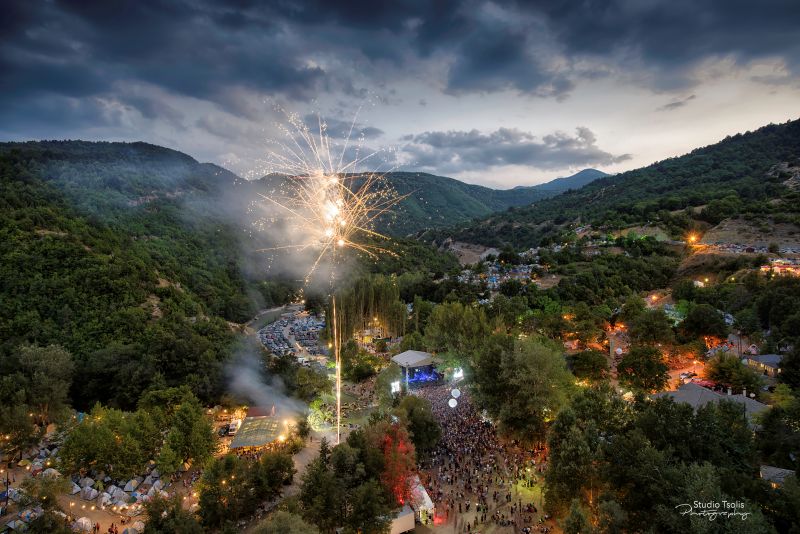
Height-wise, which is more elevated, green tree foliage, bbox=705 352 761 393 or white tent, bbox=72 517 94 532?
green tree foliage, bbox=705 352 761 393

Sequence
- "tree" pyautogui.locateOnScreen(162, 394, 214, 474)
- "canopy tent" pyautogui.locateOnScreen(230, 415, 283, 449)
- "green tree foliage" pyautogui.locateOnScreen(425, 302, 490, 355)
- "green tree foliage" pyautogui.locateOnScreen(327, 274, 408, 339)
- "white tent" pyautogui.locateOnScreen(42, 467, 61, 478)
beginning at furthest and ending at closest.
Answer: "green tree foliage" pyautogui.locateOnScreen(327, 274, 408, 339)
"green tree foliage" pyautogui.locateOnScreen(425, 302, 490, 355)
"canopy tent" pyautogui.locateOnScreen(230, 415, 283, 449)
"tree" pyautogui.locateOnScreen(162, 394, 214, 474)
"white tent" pyautogui.locateOnScreen(42, 467, 61, 478)

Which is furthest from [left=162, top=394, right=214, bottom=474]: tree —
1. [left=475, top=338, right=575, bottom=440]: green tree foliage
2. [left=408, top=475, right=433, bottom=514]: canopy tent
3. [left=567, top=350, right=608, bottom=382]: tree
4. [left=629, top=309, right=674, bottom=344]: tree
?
[left=629, top=309, right=674, bottom=344]: tree

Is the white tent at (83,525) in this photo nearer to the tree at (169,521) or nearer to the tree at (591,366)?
the tree at (169,521)

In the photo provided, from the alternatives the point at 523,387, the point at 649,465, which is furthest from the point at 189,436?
the point at 649,465

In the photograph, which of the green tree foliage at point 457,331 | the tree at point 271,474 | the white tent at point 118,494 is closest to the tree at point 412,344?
the green tree foliage at point 457,331

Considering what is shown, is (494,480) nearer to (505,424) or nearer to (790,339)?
(505,424)

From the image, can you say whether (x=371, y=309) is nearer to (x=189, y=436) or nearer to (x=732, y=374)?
(x=189, y=436)

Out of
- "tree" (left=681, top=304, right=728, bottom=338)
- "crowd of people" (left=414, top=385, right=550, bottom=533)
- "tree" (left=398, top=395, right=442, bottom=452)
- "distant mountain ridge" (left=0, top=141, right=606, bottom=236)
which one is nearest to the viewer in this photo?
"crowd of people" (left=414, top=385, right=550, bottom=533)

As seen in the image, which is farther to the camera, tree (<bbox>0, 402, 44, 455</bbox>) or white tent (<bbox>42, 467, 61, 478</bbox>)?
tree (<bbox>0, 402, 44, 455</bbox>)

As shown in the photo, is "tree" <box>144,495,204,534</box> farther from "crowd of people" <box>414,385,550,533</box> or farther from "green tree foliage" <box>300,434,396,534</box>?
"crowd of people" <box>414,385,550,533</box>
